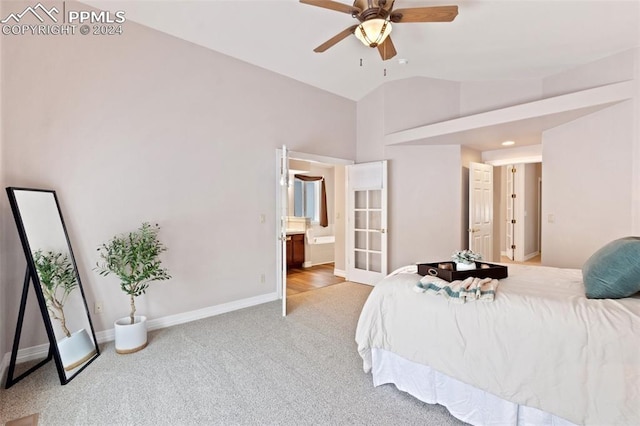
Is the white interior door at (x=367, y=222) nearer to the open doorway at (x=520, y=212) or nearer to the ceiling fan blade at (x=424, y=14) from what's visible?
the ceiling fan blade at (x=424, y=14)

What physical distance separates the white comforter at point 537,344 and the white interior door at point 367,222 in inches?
118

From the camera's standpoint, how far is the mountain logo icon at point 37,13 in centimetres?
258

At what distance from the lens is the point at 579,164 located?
378cm

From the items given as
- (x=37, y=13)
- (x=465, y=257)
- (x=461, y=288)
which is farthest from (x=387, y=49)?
(x=37, y=13)

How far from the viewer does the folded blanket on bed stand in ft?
5.85

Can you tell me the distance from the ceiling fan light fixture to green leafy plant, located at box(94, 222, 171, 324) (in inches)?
109

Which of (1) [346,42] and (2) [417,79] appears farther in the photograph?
(2) [417,79]

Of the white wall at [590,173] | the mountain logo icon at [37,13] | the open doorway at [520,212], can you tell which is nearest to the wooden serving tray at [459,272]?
the white wall at [590,173]

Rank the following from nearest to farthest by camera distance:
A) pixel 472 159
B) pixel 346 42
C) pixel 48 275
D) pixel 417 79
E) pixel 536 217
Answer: pixel 48 275 → pixel 346 42 → pixel 417 79 → pixel 472 159 → pixel 536 217

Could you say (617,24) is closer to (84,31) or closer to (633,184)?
(633,184)

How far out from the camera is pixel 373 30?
2.34 meters

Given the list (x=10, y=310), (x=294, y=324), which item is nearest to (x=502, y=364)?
(x=294, y=324)

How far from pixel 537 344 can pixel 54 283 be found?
3.55 m

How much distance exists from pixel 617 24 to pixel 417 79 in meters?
2.35
